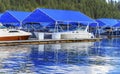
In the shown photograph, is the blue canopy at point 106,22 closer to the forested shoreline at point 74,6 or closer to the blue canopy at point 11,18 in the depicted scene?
the blue canopy at point 11,18

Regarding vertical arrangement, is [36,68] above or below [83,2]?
below

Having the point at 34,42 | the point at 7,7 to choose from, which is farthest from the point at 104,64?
the point at 7,7

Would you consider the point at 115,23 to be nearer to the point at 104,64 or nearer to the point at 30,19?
the point at 30,19

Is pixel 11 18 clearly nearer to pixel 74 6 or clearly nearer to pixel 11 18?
pixel 11 18

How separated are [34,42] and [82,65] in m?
23.5

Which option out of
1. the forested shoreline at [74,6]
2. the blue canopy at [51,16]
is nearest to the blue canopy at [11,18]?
the blue canopy at [51,16]

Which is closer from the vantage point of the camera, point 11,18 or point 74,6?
point 11,18

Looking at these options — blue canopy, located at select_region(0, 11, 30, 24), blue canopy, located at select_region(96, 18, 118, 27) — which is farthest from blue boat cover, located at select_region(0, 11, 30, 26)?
blue canopy, located at select_region(96, 18, 118, 27)

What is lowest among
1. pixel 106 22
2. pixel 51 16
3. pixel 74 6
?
pixel 106 22

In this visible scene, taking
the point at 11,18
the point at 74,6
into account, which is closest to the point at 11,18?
the point at 11,18

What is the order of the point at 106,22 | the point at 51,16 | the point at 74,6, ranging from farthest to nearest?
1. the point at 74,6
2. the point at 106,22
3. the point at 51,16

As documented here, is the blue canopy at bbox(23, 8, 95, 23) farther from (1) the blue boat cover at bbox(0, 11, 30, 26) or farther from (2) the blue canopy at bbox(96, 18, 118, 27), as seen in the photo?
(2) the blue canopy at bbox(96, 18, 118, 27)

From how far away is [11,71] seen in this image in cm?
2545

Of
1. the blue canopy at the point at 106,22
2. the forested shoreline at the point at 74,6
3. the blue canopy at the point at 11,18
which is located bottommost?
the blue canopy at the point at 106,22
